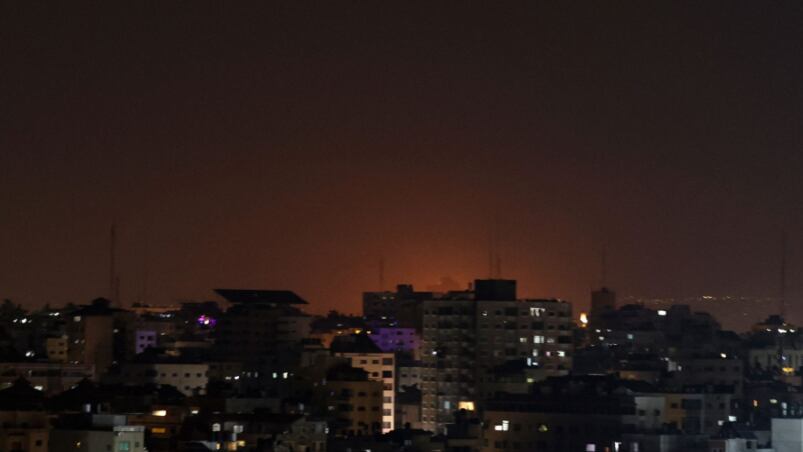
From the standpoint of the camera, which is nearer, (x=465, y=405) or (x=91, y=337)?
(x=465, y=405)

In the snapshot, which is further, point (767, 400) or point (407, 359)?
point (407, 359)

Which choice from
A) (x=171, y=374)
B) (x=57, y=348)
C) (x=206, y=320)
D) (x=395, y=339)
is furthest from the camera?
(x=206, y=320)

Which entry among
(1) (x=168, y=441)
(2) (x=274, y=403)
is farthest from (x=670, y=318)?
(1) (x=168, y=441)

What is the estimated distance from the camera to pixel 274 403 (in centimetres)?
5116

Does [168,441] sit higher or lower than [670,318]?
lower

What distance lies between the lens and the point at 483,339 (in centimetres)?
6109

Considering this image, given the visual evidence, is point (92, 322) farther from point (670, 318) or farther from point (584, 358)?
point (670, 318)

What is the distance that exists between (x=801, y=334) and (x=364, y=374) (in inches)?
1109

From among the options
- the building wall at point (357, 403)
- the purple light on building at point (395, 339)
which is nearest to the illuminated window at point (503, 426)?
the building wall at point (357, 403)

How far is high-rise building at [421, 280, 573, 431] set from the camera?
A: 2362 inches

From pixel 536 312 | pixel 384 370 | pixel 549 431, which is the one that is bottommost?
pixel 549 431

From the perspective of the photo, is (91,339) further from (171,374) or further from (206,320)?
(206,320)

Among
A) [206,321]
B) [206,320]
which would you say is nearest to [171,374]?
[206,321]

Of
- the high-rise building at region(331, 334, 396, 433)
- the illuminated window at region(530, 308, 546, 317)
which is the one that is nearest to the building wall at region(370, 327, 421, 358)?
the high-rise building at region(331, 334, 396, 433)
